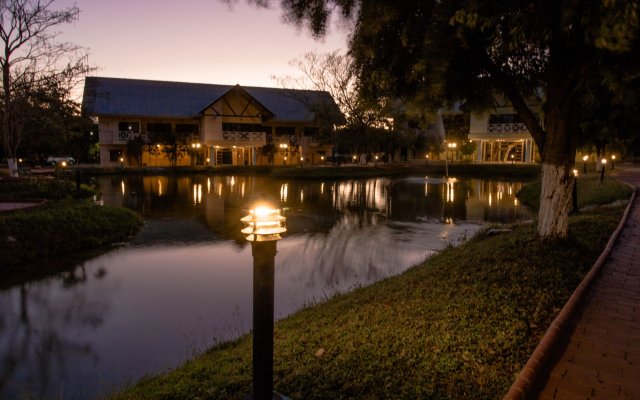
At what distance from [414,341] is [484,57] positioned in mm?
5351

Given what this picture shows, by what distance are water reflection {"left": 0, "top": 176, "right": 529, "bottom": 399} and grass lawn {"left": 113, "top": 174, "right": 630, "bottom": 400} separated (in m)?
1.18

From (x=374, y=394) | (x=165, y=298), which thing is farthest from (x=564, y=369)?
(x=165, y=298)

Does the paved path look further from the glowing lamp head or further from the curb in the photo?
the glowing lamp head

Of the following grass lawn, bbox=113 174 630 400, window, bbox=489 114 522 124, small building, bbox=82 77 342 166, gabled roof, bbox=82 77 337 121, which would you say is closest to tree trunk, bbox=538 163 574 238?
grass lawn, bbox=113 174 630 400

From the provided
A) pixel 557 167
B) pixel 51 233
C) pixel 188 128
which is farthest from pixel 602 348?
pixel 188 128

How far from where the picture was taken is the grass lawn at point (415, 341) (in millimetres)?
4348

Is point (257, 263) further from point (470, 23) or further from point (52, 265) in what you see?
point (52, 265)

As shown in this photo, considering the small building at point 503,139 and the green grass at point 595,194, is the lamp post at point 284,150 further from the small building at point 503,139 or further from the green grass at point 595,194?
the green grass at point 595,194

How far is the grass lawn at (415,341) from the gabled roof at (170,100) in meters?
38.2

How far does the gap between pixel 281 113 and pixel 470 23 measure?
46.3 metres

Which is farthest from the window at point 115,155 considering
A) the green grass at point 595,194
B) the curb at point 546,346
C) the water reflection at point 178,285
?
the curb at point 546,346

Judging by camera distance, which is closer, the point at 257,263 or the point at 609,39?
the point at 257,263

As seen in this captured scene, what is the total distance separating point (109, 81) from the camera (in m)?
46.9

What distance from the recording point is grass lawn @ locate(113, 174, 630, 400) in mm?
4348
